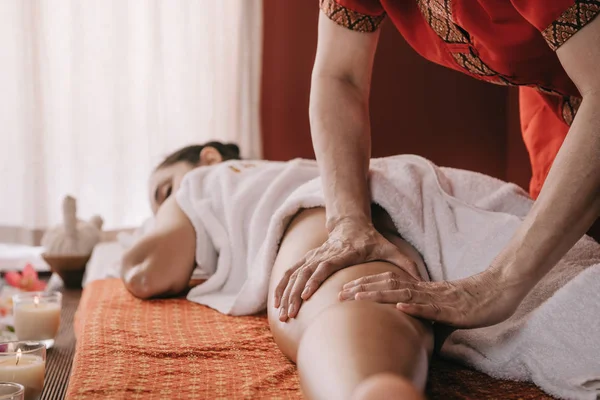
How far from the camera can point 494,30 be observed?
105 cm

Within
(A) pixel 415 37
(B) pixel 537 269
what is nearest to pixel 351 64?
(A) pixel 415 37

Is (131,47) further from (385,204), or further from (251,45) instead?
(385,204)

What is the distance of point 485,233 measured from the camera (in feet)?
3.77

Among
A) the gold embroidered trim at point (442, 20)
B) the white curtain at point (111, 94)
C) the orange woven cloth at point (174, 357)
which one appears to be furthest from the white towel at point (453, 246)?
the white curtain at point (111, 94)

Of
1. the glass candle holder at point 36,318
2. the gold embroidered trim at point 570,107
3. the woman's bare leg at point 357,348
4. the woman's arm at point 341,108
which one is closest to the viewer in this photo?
the woman's bare leg at point 357,348

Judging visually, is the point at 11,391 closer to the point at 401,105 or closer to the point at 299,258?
the point at 299,258

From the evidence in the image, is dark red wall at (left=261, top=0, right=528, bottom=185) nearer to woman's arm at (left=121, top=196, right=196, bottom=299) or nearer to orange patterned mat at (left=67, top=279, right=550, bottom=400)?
woman's arm at (left=121, top=196, right=196, bottom=299)

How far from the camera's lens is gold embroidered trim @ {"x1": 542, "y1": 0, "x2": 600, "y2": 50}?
876mm

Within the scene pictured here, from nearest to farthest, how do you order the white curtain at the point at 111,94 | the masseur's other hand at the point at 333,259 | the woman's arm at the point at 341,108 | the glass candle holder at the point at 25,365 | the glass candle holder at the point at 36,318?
the masseur's other hand at the point at 333,259
the glass candle holder at the point at 25,365
the woman's arm at the point at 341,108
the glass candle holder at the point at 36,318
the white curtain at the point at 111,94

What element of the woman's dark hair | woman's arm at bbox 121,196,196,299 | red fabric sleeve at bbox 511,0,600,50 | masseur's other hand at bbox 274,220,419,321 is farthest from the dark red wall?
red fabric sleeve at bbox 511,0,600,50

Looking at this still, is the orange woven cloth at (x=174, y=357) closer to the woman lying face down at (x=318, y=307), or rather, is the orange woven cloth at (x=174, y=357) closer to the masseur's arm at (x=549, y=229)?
the woman lying face down at (x=318, y=307)

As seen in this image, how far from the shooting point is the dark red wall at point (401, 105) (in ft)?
12.2

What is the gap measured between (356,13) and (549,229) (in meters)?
0.60

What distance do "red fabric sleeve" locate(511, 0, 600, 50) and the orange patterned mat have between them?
0.47 meters
